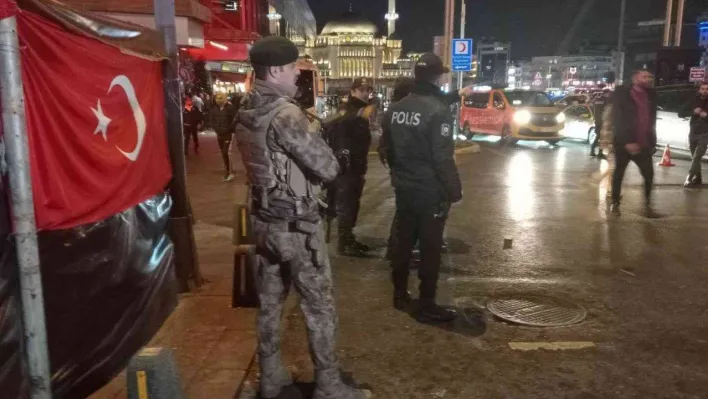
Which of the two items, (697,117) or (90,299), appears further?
(697,117)

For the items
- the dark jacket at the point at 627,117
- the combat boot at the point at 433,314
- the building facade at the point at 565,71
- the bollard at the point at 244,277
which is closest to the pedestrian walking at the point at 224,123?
the dark jacket at the point at 627,117

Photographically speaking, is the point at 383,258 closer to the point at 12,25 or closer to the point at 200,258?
the point at 200,258

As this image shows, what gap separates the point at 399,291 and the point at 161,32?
9.33ft

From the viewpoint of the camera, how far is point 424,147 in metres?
4.86

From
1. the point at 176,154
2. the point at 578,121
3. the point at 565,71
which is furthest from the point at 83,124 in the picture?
the point at 565,71

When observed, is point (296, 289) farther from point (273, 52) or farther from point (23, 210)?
point (23, 210)

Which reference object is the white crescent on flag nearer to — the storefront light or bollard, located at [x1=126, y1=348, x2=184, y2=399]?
bollard, located at [x1=126, y1=348, x2=184, y2=399]

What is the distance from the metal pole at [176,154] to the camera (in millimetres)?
4965

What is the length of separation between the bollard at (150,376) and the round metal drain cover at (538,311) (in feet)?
9.72

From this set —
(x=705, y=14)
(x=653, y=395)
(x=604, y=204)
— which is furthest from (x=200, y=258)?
(x=705, y=14)

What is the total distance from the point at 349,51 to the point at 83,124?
8064cm

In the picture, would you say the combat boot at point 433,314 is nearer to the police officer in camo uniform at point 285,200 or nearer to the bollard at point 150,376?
the police officer in camo uniform at point 285,200

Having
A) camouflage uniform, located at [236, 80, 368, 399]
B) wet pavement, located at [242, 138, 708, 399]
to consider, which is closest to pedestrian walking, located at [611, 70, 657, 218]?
wet pavement, located at [242, 138, 708, 399]

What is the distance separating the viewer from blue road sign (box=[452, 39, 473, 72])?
19561mm
